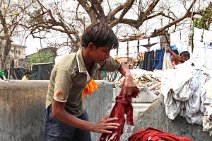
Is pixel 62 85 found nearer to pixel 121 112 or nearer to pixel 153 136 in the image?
pixel 121 112

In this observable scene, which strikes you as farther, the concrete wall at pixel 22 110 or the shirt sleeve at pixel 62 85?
the concrete wall at pixel 22 110

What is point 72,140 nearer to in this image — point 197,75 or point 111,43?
point 111,43

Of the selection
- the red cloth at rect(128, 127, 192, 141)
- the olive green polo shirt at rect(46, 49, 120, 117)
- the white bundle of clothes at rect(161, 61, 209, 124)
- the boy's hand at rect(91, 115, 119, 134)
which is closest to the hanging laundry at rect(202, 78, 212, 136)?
the white bundle of clothes at rect(161, 61, 209, 124)

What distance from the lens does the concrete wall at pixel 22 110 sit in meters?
2.91

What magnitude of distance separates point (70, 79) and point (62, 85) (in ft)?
0.24

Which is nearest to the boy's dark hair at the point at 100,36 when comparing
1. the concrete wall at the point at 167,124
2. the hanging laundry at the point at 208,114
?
the hanging laundry at the point at 208,114

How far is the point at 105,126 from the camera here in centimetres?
221

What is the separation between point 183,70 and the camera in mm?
4438

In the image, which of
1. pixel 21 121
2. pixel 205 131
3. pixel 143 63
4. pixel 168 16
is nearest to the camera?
pixel 21 121

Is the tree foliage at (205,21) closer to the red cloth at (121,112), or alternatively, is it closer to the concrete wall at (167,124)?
the concrete wall at (167,124)

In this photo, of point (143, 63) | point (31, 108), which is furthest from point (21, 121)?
point (143, 63)

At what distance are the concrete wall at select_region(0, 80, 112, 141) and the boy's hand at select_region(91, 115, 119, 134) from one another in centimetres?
99

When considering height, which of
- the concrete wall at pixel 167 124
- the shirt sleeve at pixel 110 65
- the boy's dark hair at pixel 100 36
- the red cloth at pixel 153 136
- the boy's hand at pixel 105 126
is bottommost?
the concrete wall at pixel 167 124

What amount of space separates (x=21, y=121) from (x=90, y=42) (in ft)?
4.12
